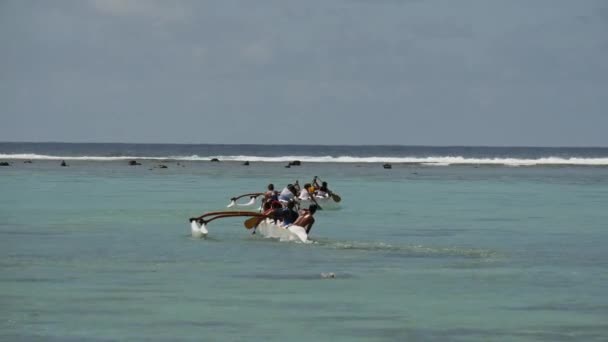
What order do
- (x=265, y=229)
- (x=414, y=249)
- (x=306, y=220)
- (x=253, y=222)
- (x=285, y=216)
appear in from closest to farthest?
(x=414, y=249)
(x=306, y=220)
(x=285, y=216)
(x=265, y=229)
(x=253, y=222)

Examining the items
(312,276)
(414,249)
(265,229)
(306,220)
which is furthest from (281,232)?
(312,276)

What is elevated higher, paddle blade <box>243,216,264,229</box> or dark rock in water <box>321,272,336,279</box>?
paddle blade <box>243,216,264,229</box>

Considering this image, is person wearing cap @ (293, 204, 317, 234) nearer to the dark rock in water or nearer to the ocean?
the ocean

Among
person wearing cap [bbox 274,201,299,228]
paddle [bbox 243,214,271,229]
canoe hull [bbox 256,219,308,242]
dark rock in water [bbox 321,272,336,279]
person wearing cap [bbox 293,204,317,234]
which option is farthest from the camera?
paddle [bbox 243,214,271,229]

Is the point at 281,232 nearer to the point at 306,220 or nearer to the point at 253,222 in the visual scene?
the point at 306,220

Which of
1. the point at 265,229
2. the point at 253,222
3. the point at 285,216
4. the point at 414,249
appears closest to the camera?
the point at 414,249

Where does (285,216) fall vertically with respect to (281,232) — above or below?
above

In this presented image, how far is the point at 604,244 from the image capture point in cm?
3322

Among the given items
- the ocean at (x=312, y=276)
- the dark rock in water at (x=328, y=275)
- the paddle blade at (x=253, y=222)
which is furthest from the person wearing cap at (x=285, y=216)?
the dark rock in water at (x=328, y=275)

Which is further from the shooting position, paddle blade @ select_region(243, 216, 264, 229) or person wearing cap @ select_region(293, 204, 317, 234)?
paddle blade @ select_region(243, 216, 264, 229)

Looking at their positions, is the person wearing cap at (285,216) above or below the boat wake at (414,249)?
above

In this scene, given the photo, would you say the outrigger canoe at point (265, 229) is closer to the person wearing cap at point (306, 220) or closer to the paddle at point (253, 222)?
the paddle at point (253, 222)

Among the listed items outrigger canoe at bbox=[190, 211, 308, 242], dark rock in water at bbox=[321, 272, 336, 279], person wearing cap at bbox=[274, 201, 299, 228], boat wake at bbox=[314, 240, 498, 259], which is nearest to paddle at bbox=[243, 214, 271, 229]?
outrigger canoe at bbox=[190, 211, 308, 242]

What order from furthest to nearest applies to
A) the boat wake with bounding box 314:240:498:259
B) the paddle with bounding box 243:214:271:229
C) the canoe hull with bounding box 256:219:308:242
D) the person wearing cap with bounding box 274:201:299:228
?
the paddle with bounding box 243:214:271:229
the person wearing cap with bounding box 274:201:299:228
the canoe hull with bounding box 256:219:308:242
the boat wake with bounding box 314:240:498:259
